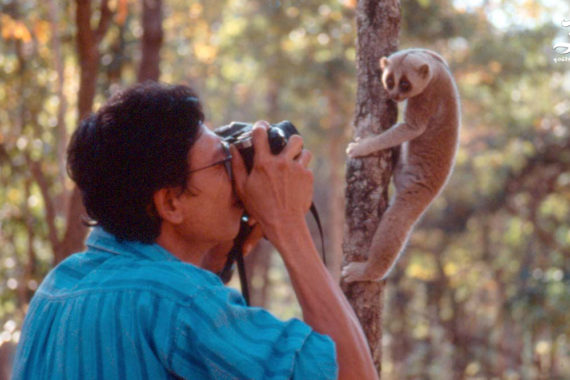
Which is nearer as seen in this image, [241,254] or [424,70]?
[241,254]

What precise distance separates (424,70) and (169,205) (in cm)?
205

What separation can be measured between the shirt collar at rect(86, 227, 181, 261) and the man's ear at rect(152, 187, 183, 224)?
7 cm

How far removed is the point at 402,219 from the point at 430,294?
665 inches

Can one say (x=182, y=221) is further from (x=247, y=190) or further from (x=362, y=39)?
(x=362, y=39)

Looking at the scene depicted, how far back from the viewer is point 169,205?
1.56 meters

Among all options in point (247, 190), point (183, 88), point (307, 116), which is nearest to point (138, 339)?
point (247, 190)

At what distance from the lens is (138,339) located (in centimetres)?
131

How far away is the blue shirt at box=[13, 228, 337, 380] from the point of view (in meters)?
1.28

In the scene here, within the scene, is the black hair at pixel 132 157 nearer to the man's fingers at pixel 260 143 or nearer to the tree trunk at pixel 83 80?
the man's fingers at pixel 260 143

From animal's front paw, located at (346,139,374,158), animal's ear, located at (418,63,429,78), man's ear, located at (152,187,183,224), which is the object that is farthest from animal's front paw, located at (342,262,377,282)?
animal's ear, located at (418,63,429,78)

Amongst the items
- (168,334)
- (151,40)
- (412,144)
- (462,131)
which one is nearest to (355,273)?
(412,144)

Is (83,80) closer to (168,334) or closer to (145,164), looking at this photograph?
(145,164)

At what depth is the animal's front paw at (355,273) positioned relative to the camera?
2314mm

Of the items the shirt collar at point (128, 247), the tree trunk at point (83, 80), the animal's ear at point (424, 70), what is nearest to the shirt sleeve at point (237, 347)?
the shirt collar at point (128, 247)
